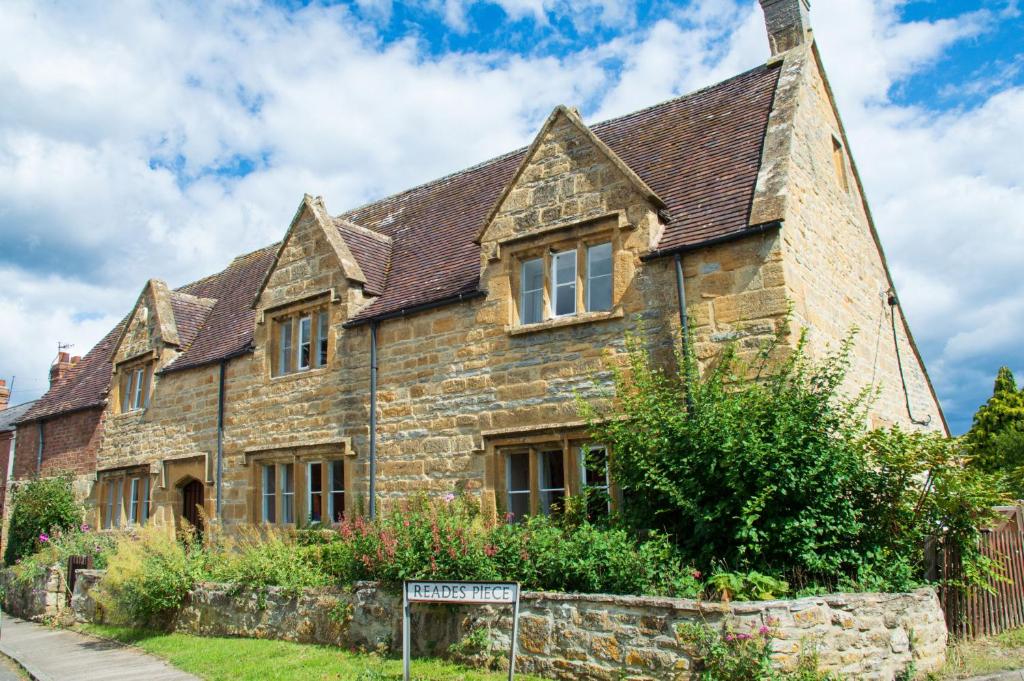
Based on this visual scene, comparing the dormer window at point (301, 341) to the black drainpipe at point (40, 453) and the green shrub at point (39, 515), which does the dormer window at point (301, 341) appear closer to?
the green shrub at point (39, 515)

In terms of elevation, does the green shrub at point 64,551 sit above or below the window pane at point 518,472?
below

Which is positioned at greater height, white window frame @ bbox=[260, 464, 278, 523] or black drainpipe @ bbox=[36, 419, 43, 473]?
black drainpipe @ bbox=[36, 419, 43, 473]

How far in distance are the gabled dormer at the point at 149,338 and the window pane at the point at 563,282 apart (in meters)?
11.6

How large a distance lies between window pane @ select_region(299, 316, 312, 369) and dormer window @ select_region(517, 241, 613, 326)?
551cm

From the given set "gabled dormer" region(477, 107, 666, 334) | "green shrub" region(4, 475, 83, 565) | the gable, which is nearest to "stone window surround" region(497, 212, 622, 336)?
"gabled dormer" region(477, 107, 666, 334)

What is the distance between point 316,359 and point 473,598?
8940 millimetres

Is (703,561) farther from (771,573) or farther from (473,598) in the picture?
(473,598)

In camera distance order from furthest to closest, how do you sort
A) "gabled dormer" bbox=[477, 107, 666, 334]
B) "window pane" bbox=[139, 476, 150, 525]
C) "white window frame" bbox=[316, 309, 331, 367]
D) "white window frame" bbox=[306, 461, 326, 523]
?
"window pane" bbox=[139, 476, 150, 525]
"white window frame" bbox=[316, 309, 331, 367]
"white window frame" bbox=[306, 461, 326, 523]
"gabled dormer" bbox=[477, 107, 666, 334]

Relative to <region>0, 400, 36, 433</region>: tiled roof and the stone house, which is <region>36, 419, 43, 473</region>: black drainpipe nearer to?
<region>0, 400, 36, 433</region>: tiled roof

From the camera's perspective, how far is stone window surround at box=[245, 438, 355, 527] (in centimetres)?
1445

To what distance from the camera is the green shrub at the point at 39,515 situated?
66.4ft

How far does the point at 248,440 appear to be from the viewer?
650 inches

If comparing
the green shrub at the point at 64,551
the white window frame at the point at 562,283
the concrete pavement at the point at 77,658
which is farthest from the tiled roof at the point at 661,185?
the green shrub at the point at 64,551

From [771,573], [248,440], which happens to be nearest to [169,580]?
[248,440]
